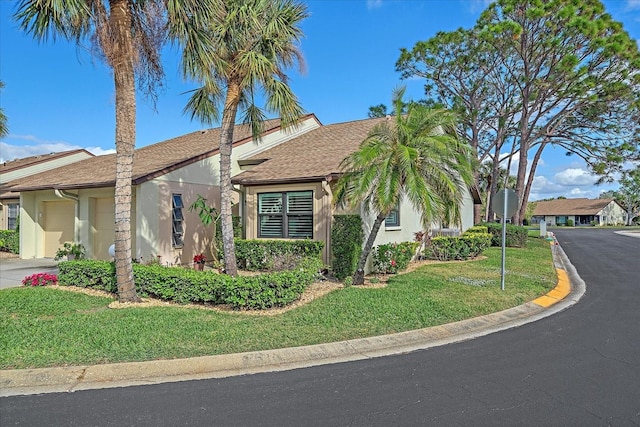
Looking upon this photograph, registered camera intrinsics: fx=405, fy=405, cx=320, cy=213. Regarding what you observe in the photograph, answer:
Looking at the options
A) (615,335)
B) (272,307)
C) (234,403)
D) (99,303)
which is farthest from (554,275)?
(99,303)

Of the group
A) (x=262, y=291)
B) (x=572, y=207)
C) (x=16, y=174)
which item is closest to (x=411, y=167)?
(x=262, y=291)

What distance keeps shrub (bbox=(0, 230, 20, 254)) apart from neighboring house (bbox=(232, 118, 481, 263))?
469 inches

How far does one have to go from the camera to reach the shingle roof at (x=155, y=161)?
13781 mm

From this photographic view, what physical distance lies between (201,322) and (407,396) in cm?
385

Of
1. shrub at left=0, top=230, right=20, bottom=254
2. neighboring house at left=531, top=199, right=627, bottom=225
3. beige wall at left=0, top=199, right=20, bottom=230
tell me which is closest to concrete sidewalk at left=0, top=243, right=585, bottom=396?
shrub at left=0, top=230, right=20, bottom=254

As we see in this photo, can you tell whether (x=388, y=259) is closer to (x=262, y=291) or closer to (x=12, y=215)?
(x=262, y=291)

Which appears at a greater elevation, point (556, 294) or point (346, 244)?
point (346, 244)

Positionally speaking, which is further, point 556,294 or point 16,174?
point 16,174

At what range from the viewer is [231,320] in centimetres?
710

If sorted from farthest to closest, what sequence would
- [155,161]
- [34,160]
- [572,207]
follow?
[572,207], [34,160], [155,161]

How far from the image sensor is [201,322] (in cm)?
689

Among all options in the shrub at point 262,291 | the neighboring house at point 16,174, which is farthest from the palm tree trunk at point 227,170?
the neighboring house at point 16,174

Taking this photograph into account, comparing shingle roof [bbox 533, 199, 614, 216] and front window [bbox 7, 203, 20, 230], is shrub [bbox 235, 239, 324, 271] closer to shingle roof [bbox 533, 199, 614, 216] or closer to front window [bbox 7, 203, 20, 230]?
front window [bbox 7, 203, 20, 230]

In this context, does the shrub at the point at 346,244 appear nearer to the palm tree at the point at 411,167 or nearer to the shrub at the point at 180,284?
the palm tree at the point at 411,167
